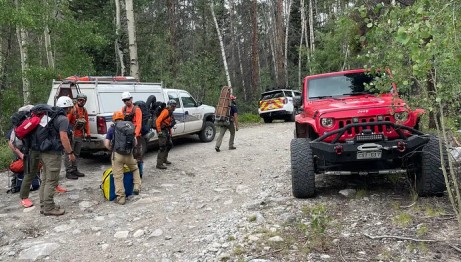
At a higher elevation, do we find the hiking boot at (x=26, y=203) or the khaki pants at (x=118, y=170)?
the khaki pants at (x=118, y=170)

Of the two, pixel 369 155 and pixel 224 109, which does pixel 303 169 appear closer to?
pixel 369 155

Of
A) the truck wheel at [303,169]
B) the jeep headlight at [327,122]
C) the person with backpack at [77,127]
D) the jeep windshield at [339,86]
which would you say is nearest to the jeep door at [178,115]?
the person with backpack at [77,127]

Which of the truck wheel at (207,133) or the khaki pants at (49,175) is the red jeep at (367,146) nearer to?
the khaki pants at (49,175)

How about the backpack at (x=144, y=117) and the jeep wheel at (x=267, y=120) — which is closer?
the backpack at (x=144, y=117)

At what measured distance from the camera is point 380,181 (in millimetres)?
6348

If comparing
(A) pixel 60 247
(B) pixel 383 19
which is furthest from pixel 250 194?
(B) pixel 383 19

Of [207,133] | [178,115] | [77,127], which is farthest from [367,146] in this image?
[207,133]

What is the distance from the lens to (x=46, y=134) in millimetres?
5766

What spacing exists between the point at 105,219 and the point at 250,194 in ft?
7.84

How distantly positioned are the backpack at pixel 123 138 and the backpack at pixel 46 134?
0.86m

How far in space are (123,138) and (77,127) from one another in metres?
2.35

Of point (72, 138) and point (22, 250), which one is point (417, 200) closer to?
point (22, 250)

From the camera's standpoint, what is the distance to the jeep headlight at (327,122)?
552 centimetres

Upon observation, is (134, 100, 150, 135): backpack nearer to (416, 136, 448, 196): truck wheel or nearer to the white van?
the white van
